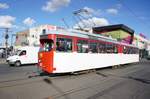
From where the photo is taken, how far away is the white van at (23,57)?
23953 mm

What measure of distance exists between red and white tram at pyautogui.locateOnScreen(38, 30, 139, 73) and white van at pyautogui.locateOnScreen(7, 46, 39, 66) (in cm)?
1069

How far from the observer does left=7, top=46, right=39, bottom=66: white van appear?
23953mm

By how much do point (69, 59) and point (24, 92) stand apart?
541 cm

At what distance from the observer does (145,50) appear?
3206 inches

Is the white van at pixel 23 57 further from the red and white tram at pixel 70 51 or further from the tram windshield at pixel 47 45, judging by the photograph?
the tram windshield at pixel 47 45

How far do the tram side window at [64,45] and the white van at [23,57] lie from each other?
1248 cm

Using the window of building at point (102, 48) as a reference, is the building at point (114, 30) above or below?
above

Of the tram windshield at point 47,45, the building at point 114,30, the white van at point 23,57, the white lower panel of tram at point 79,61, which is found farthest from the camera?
the building at point 114,30

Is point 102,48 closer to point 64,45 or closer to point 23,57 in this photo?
point 64,45

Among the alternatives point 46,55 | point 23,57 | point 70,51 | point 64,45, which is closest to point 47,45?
point 46,55

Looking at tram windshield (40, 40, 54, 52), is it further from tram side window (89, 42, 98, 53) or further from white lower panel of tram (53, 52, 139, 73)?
tram side window (89, 42, 98, 53)

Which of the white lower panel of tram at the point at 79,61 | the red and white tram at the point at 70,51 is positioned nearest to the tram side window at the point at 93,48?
the red and white tram at the point at 70,51

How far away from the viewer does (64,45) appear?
13125 millimetres

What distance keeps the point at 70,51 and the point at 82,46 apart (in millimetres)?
1644
